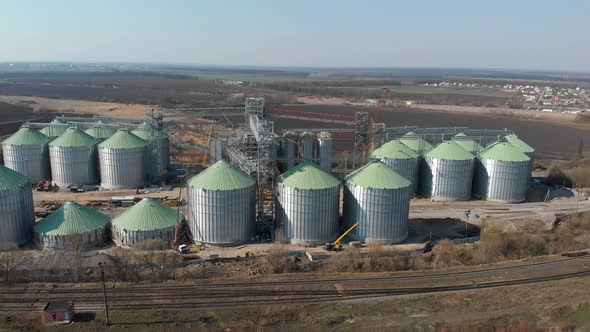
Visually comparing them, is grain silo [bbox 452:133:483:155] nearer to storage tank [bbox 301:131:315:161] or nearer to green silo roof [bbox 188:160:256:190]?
storage tank [bbox 301:131:315:161]

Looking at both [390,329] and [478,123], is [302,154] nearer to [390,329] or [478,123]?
[390,329]

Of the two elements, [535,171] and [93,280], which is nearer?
[93,280]

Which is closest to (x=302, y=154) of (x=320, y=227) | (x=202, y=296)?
(x=320, y=227)

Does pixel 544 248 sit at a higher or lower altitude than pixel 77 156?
lower

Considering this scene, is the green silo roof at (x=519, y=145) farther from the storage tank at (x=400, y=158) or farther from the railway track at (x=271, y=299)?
the railway track at (x=271, y=299)

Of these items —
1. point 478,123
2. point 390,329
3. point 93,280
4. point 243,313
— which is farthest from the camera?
point 478,123

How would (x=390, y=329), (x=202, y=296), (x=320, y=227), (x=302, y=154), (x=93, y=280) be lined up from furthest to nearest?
(x=302, y=154) → (x=320, y=227) → (x=93, y=280) → (x=202, y=296) → (x=390, y=329)

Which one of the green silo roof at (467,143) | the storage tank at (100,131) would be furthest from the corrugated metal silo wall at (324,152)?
the storage tank at (100,131)

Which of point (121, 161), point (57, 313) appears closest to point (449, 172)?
point (121, 161)

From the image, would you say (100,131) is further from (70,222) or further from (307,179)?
(307,179)
